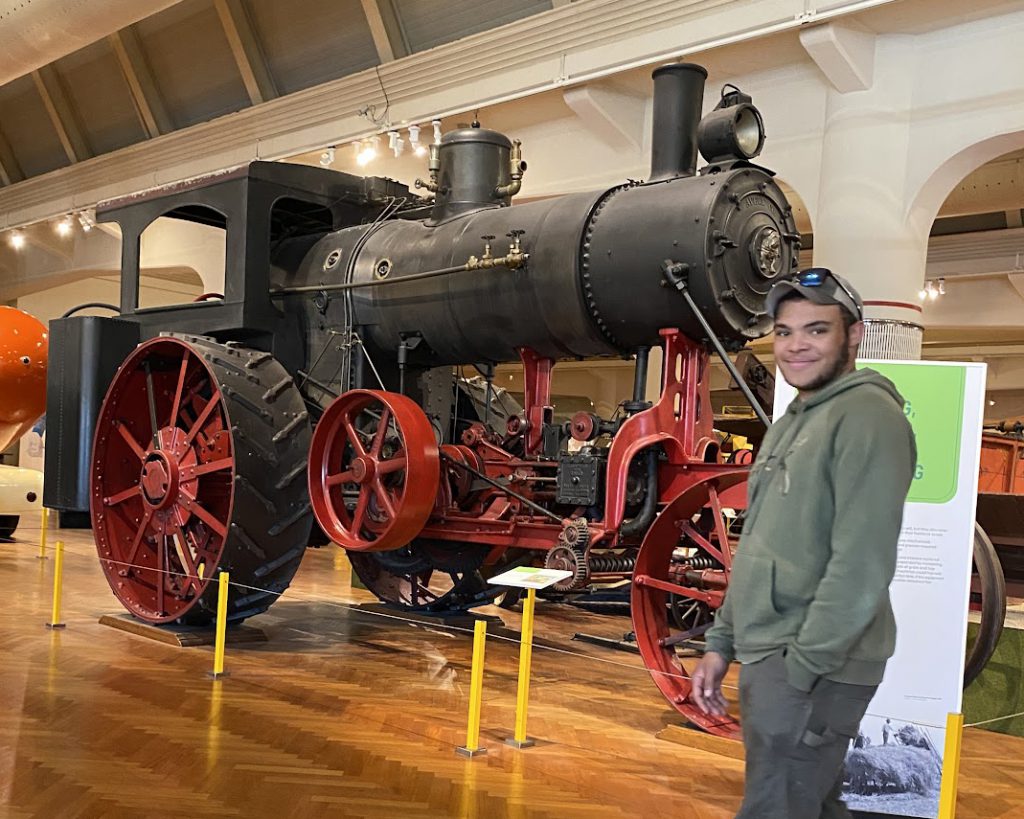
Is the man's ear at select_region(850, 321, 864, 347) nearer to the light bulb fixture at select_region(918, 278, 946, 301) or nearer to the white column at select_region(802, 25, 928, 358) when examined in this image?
the white column at select_region(802, 25, 928, 358)

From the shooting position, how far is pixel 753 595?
194 cm

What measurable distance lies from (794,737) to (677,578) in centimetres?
254

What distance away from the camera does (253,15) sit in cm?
1034

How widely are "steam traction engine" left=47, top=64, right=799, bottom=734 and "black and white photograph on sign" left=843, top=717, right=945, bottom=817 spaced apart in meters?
0.73

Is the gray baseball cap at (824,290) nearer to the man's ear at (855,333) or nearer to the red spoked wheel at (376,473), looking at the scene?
the man's ear at (855,333)

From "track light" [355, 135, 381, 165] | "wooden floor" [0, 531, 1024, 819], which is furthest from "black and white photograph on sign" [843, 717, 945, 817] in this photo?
"track light" [355, 135, 381, 165]

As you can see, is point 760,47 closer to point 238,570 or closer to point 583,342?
point 583,342

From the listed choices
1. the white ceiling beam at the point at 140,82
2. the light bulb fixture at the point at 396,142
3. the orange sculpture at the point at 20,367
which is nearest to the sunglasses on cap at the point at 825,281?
the light bulb fixture at the point at 396,142

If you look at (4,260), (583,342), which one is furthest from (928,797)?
(4,260)

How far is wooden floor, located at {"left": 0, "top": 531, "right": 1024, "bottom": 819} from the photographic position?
10.9 feet

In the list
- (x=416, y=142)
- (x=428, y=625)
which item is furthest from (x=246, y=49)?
(x=428, y=625)

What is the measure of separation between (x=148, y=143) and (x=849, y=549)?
11.3 metres

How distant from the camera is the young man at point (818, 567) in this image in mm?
1821

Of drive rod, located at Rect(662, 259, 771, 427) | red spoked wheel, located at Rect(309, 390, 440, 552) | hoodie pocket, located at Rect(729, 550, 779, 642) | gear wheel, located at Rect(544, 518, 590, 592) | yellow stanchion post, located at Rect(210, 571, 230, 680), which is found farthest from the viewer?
red spoked wheel, located at Rect(309, 390, 440, 552)
